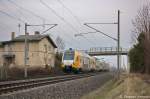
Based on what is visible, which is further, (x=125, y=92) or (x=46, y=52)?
(x=46, y=52)

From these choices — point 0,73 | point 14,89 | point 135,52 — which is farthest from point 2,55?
point 14,89

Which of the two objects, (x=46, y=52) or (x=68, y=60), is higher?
(x=46, y=52)

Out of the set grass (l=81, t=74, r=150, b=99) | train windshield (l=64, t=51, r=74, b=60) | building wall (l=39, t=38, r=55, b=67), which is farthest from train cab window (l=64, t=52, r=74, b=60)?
grass (l=81, t=74, r=150, b=99)

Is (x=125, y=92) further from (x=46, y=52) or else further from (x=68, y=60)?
(x=46, y=52)

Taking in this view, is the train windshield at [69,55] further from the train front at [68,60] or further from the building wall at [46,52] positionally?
the building wall at [46,52]

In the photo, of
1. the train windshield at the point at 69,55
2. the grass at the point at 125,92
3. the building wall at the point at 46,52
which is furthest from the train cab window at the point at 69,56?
the grass at the point at 125,92

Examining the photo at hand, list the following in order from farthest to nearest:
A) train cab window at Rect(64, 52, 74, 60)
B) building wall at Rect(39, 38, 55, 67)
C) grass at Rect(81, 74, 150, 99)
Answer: building wall at Rect(39, 38, 55, 67)
train cab window at Rect(64, 52, 74, 60)
grass at Rect(81, 74, 150, 99)

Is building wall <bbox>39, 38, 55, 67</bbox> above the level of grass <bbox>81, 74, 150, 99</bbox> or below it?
above

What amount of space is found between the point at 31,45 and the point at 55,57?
1057cm

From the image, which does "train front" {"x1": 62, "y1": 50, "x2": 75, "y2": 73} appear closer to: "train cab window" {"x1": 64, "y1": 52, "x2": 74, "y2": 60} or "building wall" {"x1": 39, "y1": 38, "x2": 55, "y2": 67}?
"train cab window" {"x1": 64, "y1": 52, "x2": 74, "y2": 60}

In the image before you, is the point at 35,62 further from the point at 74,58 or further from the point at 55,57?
the point at 74,58

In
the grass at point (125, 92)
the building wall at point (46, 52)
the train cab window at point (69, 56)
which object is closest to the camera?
the grass at point (125, 92)

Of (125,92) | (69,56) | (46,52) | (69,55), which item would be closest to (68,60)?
(69,56)

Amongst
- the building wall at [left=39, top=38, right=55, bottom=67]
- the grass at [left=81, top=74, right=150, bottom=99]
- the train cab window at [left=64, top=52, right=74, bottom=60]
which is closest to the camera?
the grass at [left=81, top=74, right=150, bottom=99]
